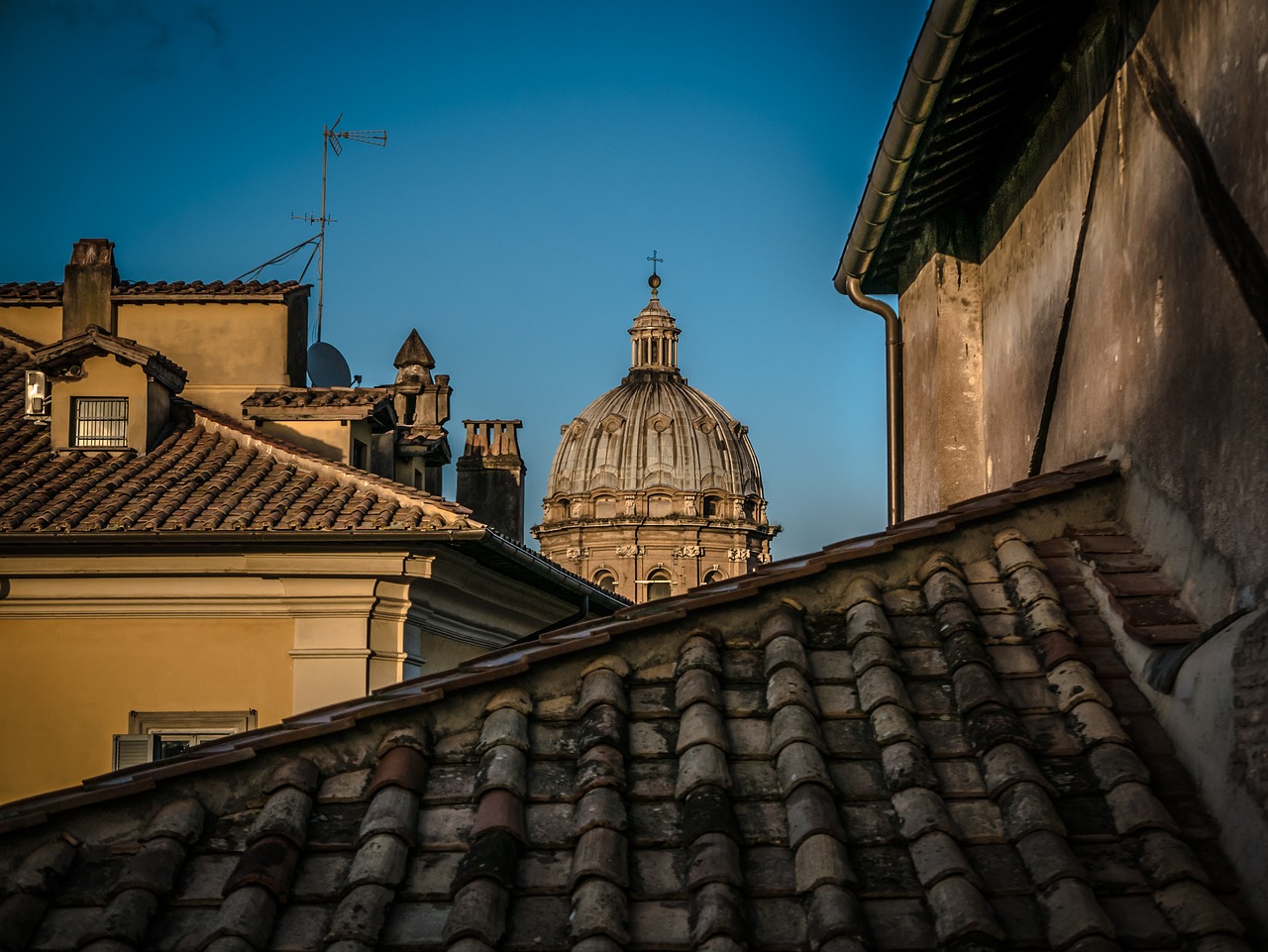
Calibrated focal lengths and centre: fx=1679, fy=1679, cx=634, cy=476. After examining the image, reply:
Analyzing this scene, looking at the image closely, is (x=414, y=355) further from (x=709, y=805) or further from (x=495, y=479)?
(x=709, y=805)

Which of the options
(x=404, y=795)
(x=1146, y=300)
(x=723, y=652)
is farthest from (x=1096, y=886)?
(x=1146, y=300)

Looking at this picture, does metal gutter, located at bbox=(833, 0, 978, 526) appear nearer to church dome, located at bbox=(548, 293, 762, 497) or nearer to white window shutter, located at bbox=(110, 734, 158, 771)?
white window shutter, located at bbox=(110, 734, 158, 771)

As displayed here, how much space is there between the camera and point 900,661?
5000 millimetres

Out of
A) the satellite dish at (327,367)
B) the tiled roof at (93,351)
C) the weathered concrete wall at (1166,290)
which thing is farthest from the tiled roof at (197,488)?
the weathered concrete wall at (1166,290)

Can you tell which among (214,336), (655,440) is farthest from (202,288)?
(655,440)

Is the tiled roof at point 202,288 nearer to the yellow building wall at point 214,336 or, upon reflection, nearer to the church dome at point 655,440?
the yellow building wall at point 214,336

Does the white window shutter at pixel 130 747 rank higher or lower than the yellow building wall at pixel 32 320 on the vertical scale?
lower

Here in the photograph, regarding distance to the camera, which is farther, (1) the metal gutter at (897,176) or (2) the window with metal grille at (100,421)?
(2) the window with metal grille at (100,421)

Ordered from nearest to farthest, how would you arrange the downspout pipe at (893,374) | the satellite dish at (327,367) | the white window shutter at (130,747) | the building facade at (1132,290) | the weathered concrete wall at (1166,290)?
the building facade at (1132,290) < the weathered concrete wall at (1166,290) < the downspout pipe at (893,374) < the white window shutter at (130,747) < the satellite dish at (327,367)

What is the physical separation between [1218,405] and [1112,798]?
122 centimetres

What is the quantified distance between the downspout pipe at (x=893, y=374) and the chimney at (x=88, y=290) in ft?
39.8

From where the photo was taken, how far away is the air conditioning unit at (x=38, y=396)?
1748 cm

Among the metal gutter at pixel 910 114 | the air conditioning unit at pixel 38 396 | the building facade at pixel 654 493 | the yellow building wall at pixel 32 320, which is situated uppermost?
the building facade at pixel 654 493

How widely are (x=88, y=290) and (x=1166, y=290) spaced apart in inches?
664
